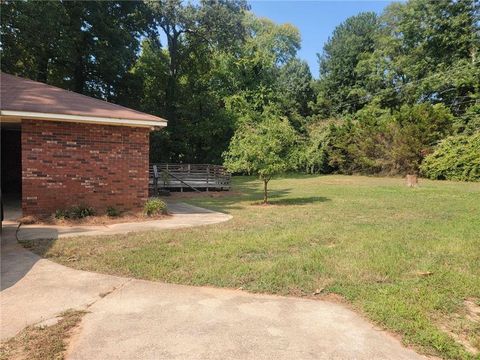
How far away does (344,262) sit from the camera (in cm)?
549

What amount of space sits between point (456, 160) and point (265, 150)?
15.5 metres

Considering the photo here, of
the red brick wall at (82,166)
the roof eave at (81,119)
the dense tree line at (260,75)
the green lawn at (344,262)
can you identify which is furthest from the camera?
the dense tree line at (260,75)

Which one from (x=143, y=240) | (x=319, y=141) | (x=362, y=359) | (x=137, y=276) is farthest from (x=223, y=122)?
(x=362, y=359)

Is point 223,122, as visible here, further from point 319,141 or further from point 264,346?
point 264,346

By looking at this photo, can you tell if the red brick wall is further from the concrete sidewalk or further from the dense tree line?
the dense tree line

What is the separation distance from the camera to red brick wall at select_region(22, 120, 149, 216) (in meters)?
8.58

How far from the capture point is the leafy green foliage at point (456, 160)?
22.0 meters

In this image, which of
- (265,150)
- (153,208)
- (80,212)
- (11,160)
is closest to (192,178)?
(265,150)

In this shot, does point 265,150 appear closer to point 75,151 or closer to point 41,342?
point 75,151

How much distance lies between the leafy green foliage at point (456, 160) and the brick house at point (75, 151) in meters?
19.5

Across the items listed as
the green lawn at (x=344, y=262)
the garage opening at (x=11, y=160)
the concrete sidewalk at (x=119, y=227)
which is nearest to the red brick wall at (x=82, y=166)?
the concrete sidewalk at (x=119, y=227)

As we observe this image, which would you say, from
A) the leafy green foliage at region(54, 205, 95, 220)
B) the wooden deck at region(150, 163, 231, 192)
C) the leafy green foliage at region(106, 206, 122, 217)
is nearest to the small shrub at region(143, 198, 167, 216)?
the leafy green foliage at region(106, 206, 122, 217)

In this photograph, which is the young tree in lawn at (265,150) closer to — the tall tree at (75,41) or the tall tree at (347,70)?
the tall tree at (75,41)

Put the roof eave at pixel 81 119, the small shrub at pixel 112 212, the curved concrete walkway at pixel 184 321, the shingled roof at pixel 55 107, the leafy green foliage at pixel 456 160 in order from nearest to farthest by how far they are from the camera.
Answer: the curved concrete walkway at pixel 184 321
the roof eave at pixel 81 119
the shingled roof at pixel 55 107
the small shrub at pixel 112 212
the leafy green foliage at pixel 456 160
